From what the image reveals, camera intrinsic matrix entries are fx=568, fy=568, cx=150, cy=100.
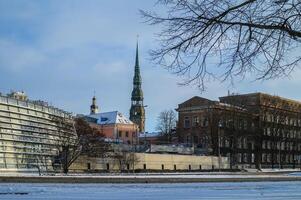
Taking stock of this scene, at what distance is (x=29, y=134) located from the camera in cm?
7956

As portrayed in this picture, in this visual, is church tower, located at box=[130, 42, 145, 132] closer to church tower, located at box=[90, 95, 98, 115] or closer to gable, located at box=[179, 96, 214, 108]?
church tower, located at box=[90, 95, 98, 115]

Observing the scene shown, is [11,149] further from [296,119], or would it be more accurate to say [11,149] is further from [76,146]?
[296,119]

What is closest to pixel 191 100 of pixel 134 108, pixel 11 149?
pixel 134 108

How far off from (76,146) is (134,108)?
365 feet

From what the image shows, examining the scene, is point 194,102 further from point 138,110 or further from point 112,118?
point 138,110

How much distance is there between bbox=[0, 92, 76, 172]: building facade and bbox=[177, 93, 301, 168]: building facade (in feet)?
106

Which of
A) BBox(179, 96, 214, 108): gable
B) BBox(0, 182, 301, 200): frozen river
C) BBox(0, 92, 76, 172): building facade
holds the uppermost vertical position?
BBox(179, 96, 214, 108): gable

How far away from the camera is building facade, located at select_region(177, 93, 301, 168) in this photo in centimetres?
10650

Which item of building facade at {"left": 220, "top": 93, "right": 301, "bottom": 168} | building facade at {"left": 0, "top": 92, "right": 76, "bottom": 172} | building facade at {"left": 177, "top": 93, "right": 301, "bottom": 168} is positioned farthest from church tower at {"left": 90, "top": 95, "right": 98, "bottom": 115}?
building facade at {"left": 0, "top": 92, "right": 76, "bottom": 172}

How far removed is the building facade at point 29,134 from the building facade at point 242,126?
3242 centimetres

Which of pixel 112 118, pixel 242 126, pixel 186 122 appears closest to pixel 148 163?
pixel 242 126

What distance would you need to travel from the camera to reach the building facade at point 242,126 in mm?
106500

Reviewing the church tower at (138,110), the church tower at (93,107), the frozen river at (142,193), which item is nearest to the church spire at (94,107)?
the church tower at (93,107)

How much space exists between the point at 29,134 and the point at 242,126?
46743 mm
